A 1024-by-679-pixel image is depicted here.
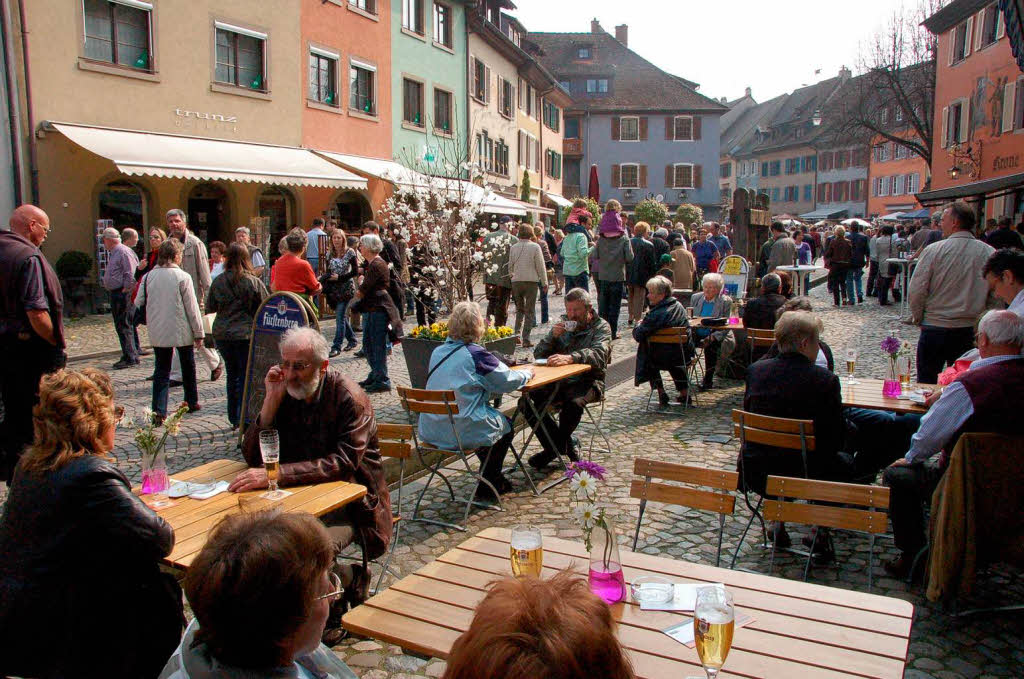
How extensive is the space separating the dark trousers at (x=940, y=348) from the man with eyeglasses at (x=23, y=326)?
22.1 feet

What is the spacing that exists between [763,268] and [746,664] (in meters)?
16.1

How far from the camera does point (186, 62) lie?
55.1 ft

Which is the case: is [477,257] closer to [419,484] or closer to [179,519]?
[419,484]

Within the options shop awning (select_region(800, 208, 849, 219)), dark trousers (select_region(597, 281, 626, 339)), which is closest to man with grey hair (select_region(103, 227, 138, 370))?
dark trousers (select_region(597, 281, 626, 339))

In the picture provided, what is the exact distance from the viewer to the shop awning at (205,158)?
14.2 m

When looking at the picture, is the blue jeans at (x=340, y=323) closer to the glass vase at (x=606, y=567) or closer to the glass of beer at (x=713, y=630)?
the glass vase at (x=606, y=567)

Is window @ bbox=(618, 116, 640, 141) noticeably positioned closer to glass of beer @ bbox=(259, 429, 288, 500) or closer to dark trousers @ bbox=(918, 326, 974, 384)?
dark trousers @ bbox=(918, 326, 974, 384)

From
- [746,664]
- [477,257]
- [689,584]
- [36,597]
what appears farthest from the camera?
[477,257]

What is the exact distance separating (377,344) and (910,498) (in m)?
6.08

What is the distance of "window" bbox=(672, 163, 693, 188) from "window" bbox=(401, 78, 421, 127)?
114 feet

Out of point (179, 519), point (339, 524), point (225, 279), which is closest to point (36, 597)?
point (179, 519)

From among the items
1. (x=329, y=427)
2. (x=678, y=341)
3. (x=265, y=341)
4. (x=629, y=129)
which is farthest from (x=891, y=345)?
(x=629, y=129)

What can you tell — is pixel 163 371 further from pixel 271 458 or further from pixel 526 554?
pixel 526 554

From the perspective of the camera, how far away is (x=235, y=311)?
7.33 metres
